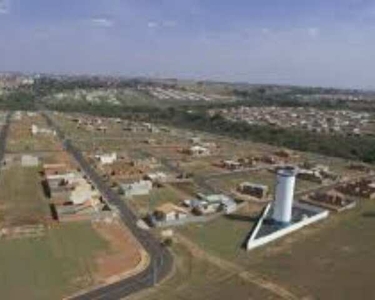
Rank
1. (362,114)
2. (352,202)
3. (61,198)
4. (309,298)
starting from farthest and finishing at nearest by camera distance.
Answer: (362,114) → (352,202) → (61,198) → (309,298)

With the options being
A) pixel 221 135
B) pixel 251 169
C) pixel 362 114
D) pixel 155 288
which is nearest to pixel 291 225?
pixel 155 288

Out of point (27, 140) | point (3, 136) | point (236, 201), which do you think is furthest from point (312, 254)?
point (3, 136)

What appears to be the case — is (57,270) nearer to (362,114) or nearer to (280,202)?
(280,202)

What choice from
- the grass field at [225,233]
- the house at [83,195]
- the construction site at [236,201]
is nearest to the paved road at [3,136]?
the construction site at [236,201]

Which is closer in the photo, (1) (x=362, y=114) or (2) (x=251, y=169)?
(2) (x=251, y=169)

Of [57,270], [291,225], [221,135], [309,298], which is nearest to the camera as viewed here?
[309,298]

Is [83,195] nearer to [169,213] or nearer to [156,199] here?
[156,199]
